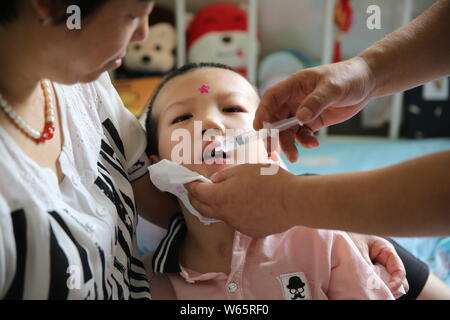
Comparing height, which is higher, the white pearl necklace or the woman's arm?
the white pearl necklace

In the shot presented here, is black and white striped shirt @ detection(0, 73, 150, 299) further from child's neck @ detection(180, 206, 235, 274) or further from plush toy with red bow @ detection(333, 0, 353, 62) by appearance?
plush toy with red bow @ detection(333, 0, 353, 62)

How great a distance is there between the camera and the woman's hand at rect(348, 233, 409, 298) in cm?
94

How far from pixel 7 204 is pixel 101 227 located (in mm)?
178

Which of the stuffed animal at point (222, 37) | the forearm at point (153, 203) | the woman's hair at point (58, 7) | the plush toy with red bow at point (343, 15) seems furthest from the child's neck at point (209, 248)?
the plush toy with red bow at point (343, 15)

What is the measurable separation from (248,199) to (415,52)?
1.60 feet

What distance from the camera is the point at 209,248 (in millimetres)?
1019

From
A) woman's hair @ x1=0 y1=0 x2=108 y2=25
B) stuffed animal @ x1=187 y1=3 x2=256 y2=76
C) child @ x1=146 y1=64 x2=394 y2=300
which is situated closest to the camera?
woman's hair @ x1=0 y1=0 x2=108 y2=25

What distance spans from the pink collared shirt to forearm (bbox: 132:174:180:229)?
0.19m

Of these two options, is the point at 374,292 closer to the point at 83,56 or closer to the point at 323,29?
the point at 83,56

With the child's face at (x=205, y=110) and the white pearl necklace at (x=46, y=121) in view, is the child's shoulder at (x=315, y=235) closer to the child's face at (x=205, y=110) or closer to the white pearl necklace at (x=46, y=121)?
the child's face at (x=205, y=110)

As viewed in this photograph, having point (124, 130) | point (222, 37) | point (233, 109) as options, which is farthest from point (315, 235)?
point (222, 37)

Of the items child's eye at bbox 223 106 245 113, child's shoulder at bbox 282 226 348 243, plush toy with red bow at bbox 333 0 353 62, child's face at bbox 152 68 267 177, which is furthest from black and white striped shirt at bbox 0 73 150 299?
plush toy with red bow at bbox 333 0 353 62

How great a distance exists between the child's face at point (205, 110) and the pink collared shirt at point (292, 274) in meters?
0.20

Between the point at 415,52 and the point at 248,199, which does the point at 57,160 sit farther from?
the point at 415,52
